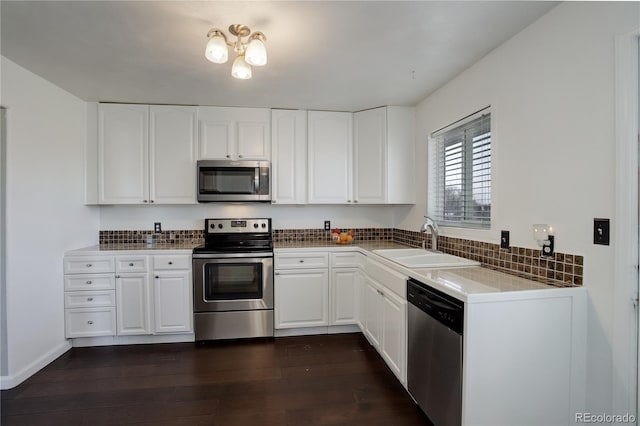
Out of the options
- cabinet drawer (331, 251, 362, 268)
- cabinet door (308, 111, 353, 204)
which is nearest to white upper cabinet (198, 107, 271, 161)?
cabinet door (308, 111, 353, 204)

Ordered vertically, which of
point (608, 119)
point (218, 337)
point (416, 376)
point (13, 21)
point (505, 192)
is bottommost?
point (218, 337)

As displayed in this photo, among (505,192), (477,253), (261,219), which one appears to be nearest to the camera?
(505,192)

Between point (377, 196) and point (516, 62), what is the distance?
1.64m

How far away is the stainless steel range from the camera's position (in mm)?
2826

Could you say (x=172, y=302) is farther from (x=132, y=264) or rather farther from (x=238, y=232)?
(x=238, y=232)

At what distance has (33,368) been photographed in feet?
7.55

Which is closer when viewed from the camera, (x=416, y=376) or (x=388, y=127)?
(x=416, y=376)

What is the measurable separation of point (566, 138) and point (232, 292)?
8.92ft

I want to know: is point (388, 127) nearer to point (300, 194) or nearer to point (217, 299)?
point (300, 194)

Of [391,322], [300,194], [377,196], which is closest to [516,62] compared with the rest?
[377,196]

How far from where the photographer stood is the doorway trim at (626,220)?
4.12 ft

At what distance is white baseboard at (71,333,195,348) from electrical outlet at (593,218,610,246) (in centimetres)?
310

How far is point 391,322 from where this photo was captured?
218cm

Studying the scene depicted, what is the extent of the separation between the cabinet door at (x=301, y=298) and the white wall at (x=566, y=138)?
1.60 meters
